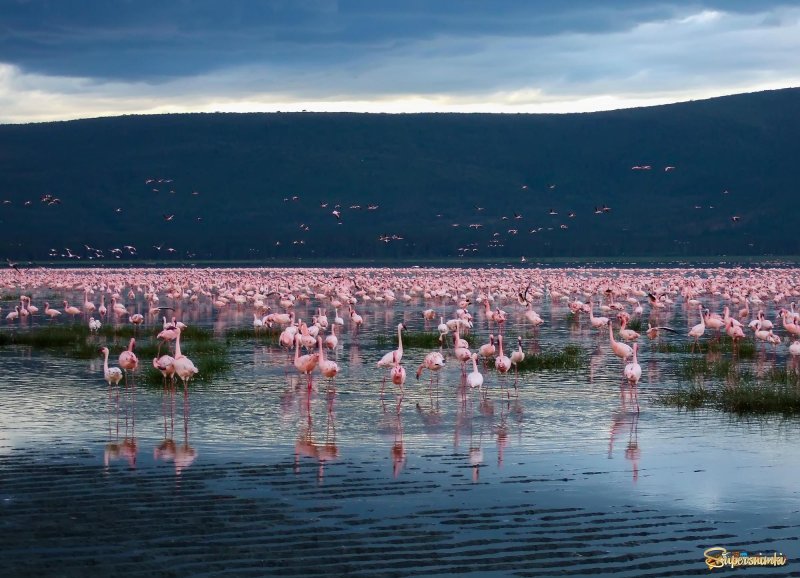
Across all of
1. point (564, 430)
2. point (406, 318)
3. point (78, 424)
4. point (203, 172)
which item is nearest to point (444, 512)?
point (564, 430)

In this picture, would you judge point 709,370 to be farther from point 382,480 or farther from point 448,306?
point 448,306

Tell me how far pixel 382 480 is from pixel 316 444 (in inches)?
77.2

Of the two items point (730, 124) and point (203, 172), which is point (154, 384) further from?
point (730, 124)

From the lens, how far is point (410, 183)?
138 meters

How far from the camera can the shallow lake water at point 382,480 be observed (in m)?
8.72

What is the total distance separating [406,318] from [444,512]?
989 inches

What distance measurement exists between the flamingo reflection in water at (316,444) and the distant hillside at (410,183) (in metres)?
103

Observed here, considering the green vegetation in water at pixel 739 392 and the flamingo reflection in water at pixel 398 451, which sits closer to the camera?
the flamingo reflection in water at pixel 398 451

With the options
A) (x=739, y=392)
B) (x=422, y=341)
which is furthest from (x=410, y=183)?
(x=739, y=392)

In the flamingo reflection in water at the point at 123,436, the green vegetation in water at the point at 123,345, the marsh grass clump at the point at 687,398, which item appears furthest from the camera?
the green vegetation in water at the point at 123,345

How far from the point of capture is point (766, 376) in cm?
1909

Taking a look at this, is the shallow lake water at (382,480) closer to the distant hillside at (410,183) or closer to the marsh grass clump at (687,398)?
the marsh grass clump at (687,398)

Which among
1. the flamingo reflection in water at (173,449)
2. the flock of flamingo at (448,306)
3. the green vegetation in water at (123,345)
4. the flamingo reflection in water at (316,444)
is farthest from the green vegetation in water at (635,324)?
the flamingo reflection in water at (173,449)

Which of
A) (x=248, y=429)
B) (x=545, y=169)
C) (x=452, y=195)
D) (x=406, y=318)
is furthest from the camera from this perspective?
(x=545, y=169)
